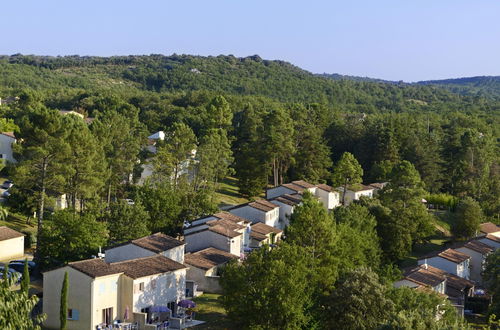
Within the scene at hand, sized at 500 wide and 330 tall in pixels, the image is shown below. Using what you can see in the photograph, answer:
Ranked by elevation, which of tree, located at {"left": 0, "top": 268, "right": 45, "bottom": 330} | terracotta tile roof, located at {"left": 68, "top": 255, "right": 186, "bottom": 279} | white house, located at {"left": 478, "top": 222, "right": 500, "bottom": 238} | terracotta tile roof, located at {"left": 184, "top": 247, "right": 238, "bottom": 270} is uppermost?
tree, located at {"left": 0, "top": 268, "right": 45, "bottom": 330}

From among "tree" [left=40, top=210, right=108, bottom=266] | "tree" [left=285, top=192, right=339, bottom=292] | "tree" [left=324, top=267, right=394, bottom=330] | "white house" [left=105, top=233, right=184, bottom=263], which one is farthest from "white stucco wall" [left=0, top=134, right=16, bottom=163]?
"tree" [left=324, top=267, right=394, bottom=330]

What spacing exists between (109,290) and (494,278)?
82.6ft

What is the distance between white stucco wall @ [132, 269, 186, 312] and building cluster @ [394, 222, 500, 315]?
13559mm

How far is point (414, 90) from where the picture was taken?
193 meters

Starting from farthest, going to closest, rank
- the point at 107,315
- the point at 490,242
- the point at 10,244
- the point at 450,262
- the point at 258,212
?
the point at 490,242
the point at 258,212
the point at 450,262
the point at 10,244
the point at 107,315

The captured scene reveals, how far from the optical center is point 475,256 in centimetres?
5222

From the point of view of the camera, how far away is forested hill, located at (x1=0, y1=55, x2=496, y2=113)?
13562 centimetres

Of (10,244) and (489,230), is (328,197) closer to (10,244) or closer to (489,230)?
(489,230)

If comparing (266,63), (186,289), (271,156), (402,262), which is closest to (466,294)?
(402,262)

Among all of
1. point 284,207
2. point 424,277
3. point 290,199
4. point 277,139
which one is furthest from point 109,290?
point 277,139

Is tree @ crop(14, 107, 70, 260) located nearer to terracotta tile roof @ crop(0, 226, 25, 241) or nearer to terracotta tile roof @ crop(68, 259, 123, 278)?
terracotta tile roof @ crop(0, 226, 25, 241)

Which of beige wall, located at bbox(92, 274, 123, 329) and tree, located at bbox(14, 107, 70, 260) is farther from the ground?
tree, located at bbox(14, 107, 70, 260)

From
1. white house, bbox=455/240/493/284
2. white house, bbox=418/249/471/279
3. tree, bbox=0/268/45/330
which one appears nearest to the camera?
tree, bbox=0/268/45/330

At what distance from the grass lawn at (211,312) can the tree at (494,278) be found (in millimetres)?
16460
